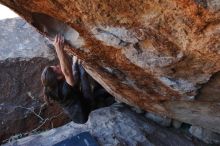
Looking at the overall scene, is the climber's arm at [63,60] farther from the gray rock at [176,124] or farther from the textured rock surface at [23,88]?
the textured rock surface at [23,88]

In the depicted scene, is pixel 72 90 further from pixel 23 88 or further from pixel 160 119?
pixel 23 88

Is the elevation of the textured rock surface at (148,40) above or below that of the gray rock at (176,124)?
above

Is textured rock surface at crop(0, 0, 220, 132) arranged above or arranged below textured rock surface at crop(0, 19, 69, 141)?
above

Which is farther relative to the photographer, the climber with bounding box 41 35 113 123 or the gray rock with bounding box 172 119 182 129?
the gray rock with bounding box 172 119 182 129

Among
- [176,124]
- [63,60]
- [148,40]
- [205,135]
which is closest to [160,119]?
[176,124]

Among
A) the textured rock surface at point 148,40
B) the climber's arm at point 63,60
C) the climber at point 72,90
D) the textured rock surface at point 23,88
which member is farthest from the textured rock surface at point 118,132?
the textured rock surface at point 23,88

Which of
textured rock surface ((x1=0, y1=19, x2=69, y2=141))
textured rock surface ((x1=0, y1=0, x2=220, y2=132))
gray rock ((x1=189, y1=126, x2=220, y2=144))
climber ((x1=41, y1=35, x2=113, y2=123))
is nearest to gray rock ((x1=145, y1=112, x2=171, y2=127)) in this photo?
gray rock ((x1=189, y1=126, x2=220, y2=144))

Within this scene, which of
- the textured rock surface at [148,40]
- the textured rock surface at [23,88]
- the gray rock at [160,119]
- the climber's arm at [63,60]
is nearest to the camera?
the textured rock surface at [148,40]

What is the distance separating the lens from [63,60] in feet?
11.2

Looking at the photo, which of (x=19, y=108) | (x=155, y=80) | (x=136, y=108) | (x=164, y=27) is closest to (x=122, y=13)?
(x=164, y=27)

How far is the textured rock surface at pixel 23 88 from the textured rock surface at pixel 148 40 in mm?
2230

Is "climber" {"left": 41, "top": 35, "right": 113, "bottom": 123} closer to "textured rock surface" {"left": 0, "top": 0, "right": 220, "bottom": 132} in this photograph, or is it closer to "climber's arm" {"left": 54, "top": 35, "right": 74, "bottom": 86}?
"climber's arm" {"left": 54, "top": 35, "right": 74, "bottom": 86}

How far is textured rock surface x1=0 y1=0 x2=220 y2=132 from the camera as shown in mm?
1972

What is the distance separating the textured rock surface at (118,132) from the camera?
12.4 ft
